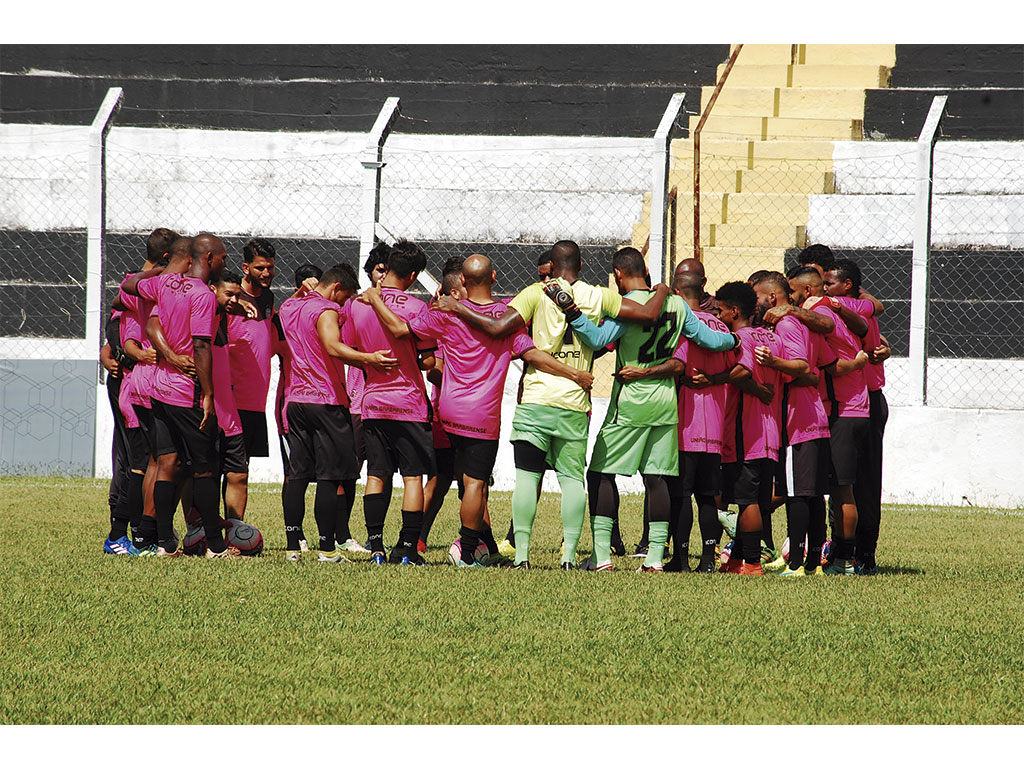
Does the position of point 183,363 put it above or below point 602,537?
above

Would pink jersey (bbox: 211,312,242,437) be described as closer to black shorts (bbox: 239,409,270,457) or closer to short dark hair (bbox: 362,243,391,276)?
black shorts (bbox: 239,409,270,457)

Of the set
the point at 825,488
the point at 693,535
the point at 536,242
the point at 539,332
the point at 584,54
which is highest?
the point at 584,54

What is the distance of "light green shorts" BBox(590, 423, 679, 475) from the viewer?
277 inches

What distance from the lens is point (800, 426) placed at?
7391mm

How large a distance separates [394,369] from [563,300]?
3.75ft

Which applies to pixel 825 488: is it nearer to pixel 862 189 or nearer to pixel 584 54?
pixel 862 189

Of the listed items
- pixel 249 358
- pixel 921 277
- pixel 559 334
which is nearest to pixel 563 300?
pixel 559 334

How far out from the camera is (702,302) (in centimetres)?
763

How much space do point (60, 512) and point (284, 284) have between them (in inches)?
275

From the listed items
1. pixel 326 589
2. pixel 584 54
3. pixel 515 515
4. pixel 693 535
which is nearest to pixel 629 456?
pixel 515 515

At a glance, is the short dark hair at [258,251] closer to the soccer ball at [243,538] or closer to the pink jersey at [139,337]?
the pink jersey at [139,337]

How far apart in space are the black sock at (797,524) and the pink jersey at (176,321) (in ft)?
11.3

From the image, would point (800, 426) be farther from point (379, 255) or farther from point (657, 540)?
point (379, 255)

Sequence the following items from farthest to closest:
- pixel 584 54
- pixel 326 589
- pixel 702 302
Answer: pixel 584 54 → pixel 702 302 → pixel 326 589
